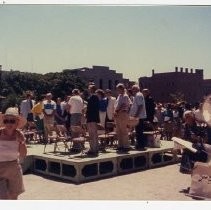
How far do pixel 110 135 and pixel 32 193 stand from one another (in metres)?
3.60

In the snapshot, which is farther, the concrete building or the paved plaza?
the concrete building

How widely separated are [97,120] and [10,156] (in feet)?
13.6

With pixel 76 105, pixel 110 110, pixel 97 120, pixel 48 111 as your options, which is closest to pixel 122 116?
pixel 97 120

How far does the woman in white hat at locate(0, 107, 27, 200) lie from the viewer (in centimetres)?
550

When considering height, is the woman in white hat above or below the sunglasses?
below

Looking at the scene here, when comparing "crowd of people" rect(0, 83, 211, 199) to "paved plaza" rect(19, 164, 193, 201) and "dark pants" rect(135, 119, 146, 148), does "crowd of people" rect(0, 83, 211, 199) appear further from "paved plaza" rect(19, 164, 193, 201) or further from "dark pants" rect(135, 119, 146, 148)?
"paved plaza" rect(19, 164, 193, 201)

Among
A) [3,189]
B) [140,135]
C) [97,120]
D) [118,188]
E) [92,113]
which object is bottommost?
[118,188]

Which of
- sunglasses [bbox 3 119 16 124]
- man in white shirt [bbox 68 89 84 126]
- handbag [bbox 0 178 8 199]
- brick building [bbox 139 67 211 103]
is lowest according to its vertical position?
handbag [bbox 0 178 8 199]

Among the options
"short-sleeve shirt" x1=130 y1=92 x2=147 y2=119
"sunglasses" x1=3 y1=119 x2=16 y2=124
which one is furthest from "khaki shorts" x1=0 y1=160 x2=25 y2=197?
"short-sleeve shirt" x1=130 y1=92 x2=147 y2=119

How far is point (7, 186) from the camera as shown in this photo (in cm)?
552

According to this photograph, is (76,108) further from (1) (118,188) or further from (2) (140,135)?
(1) (118,188)

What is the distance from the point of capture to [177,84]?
208 ft

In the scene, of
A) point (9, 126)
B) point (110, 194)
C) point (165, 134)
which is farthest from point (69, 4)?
point (165, 134)

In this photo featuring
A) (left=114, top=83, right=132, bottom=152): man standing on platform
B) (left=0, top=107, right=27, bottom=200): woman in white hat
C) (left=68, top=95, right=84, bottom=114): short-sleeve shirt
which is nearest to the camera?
(left=0, top=107, right=27, bottom=200): woman in white hat
